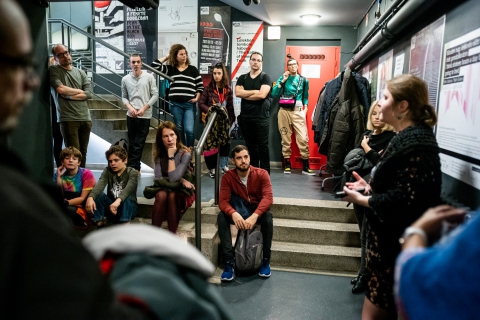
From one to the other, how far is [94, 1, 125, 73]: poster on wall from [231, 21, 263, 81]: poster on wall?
1.85 metres

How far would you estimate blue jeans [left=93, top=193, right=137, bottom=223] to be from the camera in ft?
10.0

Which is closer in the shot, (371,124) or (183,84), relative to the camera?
(371,124)

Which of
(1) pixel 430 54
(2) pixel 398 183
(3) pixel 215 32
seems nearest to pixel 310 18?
(3) pixel 215 32

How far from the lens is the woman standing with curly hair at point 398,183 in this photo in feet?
4.56

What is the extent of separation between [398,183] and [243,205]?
5.98 feet

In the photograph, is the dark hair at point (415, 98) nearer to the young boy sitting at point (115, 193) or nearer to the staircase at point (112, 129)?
the young boy sitting at point (115, 193)

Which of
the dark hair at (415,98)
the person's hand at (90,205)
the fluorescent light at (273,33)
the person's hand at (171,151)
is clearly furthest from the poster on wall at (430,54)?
the fluorescent light at (273,33)

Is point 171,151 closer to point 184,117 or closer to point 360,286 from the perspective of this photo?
point 184,117

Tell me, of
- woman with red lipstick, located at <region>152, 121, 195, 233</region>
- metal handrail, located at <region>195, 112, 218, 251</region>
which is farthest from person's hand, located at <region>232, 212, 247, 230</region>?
woman with red lipstick, located at <region>152, 121, 195, 233</region>

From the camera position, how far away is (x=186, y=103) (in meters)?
4.14

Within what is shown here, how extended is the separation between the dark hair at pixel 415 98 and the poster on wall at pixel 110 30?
5508 mm

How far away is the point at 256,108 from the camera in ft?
13.3

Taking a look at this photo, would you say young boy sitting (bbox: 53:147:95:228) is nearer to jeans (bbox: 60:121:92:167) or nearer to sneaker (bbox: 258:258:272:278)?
jeans (bbox: 60:121:92:167)

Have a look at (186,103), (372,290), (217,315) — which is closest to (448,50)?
(372,290)
